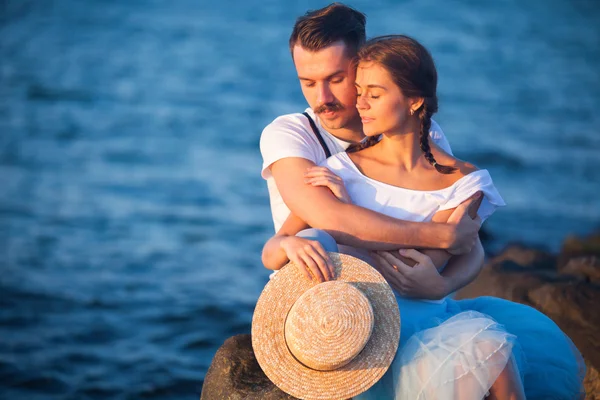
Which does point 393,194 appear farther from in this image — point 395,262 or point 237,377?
point 237,377

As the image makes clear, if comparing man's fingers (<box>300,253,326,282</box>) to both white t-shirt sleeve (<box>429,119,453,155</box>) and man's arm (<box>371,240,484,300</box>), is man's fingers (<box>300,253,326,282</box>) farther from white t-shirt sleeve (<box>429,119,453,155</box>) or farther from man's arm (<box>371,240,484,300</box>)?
white t-shirt sleeve (<box>429,119,453,155</box>)

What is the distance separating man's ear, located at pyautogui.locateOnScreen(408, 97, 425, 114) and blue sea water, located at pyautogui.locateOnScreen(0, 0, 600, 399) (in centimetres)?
372

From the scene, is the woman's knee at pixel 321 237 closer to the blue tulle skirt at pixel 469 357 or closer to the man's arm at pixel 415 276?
the man's arm at pixel 415 276

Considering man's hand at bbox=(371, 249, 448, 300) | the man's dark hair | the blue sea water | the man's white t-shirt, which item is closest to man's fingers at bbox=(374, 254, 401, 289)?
man's hand at bbox=(371, 249, 448, 300)

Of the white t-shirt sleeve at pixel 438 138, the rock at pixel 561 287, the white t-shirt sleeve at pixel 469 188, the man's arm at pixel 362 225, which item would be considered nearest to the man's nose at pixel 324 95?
the man's arm at pixel 362 225

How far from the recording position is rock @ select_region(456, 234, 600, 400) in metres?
5.24

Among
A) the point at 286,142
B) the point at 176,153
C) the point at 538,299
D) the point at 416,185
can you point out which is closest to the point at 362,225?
the point at 416,185

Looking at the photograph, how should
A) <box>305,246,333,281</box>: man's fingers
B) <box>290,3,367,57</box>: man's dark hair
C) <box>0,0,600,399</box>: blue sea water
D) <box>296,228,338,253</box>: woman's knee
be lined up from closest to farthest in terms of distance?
<box>305,246,333,281</box>: man's fingers, <box>296,228,338,253</box>: woman's knee, <box>290,3,367,57</box>: man's dark hair, <box>0,0,600,399</box>: blue sea water

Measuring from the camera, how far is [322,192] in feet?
12.7

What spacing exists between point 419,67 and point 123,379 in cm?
453

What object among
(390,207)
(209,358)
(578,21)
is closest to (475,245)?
(390,207)

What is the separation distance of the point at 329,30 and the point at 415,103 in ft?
1.88

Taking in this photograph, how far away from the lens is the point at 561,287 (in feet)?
19.3

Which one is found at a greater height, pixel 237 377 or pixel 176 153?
pixel 176 153
